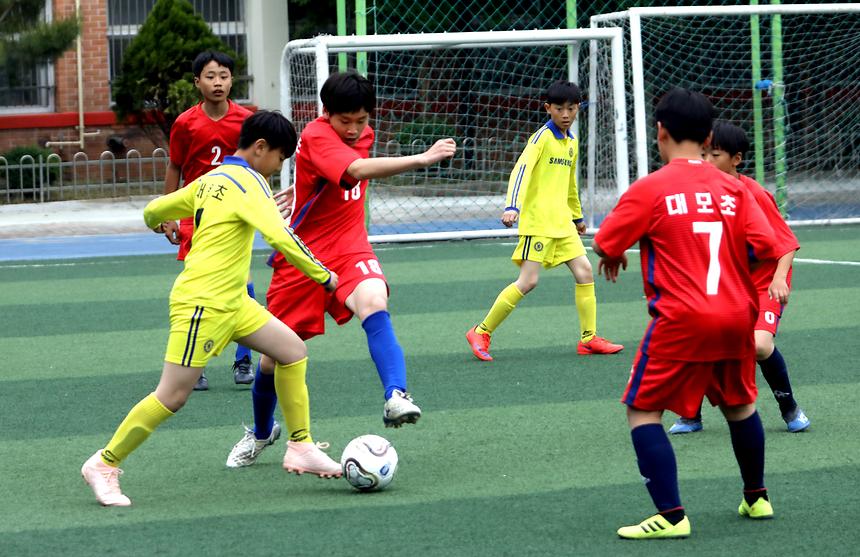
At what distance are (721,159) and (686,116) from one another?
152 cm

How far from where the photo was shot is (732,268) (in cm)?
473

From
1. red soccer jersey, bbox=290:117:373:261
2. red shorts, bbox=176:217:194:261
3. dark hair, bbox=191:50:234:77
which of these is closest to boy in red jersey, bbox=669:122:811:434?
red soccer jersey, bbox=290:117:373:261

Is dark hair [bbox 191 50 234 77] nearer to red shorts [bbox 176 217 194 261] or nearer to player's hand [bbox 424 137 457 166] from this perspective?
red shorts [bbox 176 217 194 261]

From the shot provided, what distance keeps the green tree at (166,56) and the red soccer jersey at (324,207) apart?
53.1 feet

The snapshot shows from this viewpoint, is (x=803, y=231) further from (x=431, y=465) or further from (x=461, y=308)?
(x=431, y=465)

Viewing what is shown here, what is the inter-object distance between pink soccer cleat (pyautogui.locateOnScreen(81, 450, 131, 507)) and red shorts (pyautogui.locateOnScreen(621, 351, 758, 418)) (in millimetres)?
2001

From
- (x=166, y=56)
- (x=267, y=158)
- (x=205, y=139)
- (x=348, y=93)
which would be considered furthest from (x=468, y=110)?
(x=267, y=158)

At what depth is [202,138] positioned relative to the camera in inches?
317

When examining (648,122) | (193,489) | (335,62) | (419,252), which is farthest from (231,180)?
(648,122)

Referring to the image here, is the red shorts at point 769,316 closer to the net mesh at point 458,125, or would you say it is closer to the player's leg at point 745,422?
the player's leg at point 745,422

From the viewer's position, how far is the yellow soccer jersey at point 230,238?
17.4 ft

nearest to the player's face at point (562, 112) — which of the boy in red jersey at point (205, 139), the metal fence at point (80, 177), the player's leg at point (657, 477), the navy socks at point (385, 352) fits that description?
the boy in red jersey at point (205, 139)

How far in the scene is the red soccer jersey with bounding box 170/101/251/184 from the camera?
8.06m

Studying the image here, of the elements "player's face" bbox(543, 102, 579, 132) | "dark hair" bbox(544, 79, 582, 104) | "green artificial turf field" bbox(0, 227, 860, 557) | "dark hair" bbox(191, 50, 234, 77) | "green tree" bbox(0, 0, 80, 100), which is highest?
"green tree" bbox(0, 0, 80, 100)
